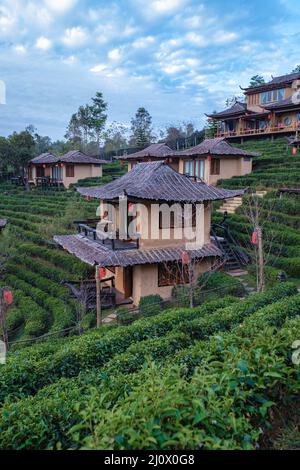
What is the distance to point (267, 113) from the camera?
1570 inches

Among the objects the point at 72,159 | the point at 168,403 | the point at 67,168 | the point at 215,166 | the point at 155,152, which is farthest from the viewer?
the point at 67,168

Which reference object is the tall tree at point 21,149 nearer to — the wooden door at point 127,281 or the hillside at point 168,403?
the wooden door at point 127,281

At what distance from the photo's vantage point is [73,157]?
3675 centimetres

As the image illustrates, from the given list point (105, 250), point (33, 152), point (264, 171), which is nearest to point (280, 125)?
point (264, 171)

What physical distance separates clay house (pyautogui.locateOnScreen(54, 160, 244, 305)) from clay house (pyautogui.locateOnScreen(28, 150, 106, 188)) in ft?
70.4

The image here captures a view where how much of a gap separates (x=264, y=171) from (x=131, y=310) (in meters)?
19.2

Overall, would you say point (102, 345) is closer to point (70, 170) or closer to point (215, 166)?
point (215, 166)

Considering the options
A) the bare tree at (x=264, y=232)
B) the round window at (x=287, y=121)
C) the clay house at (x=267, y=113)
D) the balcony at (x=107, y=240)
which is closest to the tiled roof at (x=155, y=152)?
the clay house at (x=267, y=113)

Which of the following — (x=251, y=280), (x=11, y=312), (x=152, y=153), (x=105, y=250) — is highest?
(x=152, y=153)

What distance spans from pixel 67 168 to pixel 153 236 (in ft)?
80.5

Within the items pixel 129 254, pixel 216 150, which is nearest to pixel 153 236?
pixel 129 254

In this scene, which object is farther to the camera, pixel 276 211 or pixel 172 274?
pixel 276 211

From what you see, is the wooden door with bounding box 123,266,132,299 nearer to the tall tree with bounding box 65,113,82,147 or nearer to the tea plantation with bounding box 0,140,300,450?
the tea plantation with bounding box 0,140,300,450

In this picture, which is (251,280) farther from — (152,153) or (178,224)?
(152,153)
